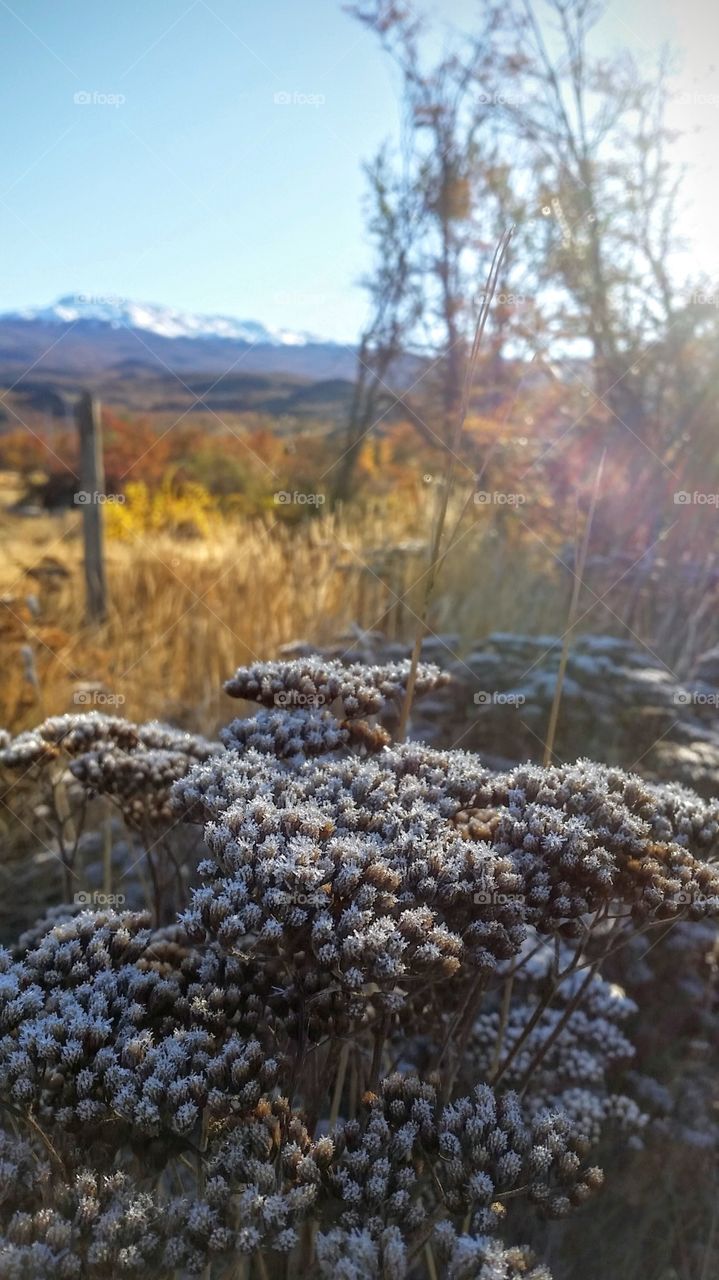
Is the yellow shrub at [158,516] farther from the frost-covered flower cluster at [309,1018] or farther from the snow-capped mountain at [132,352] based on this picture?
the snow-capped mountain at [132,352]

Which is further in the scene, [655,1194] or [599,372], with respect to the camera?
[599,372]

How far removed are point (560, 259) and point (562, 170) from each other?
100cm

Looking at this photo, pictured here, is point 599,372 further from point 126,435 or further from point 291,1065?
point 126,435

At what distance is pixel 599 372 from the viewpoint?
37.3 feet

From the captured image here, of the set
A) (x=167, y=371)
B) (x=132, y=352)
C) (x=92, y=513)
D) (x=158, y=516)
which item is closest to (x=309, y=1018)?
(x=92, y=513)

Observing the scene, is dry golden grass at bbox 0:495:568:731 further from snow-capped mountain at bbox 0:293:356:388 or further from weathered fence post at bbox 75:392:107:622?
snow-capped mountain at bbox 0:293:356:388

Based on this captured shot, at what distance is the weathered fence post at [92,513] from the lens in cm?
1060

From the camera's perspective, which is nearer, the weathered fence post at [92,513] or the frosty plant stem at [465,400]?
the frosty plant stem at [465,400]

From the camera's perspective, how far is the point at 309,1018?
226cm

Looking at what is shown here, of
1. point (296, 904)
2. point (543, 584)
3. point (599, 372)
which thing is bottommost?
point (543, 584)

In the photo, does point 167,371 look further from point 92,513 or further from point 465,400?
point 465,400

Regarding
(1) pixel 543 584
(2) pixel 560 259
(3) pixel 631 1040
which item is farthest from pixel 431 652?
(2) pixel 560 259

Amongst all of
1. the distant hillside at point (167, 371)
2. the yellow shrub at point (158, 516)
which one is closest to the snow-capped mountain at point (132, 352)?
the distant hillside at point (167, 371)

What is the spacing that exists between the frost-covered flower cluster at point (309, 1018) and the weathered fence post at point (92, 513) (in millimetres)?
8175
